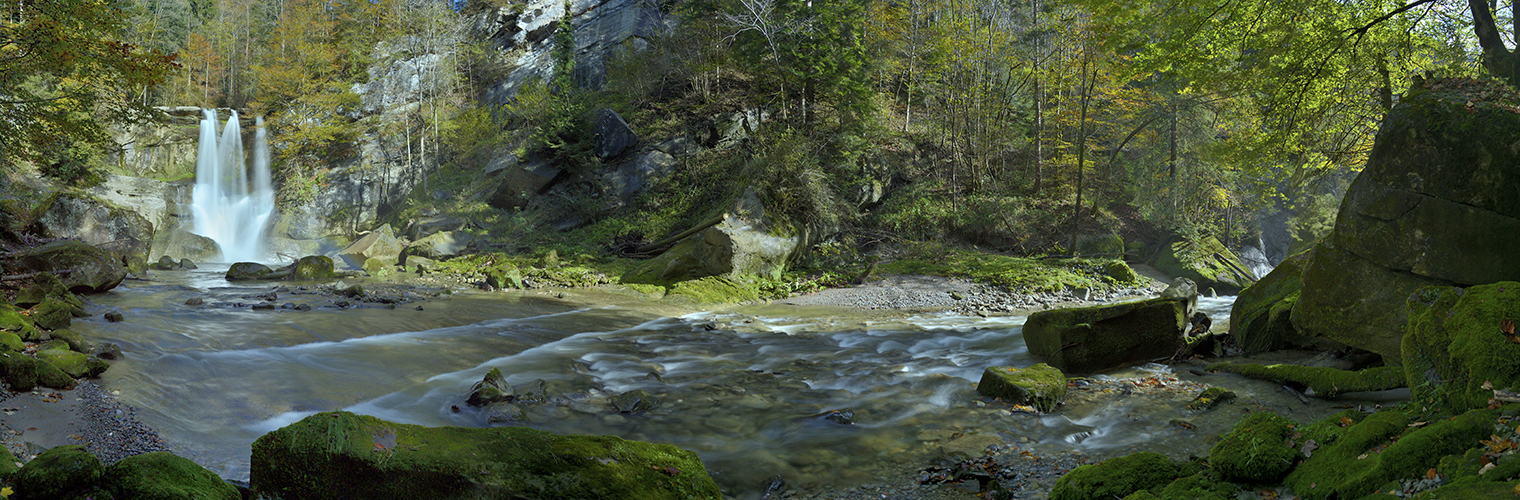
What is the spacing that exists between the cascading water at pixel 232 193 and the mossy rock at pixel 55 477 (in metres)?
26.2

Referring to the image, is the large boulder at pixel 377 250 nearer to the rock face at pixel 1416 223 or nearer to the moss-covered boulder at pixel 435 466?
the moss-covered boulder at pixel 435 466

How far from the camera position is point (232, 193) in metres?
29.4

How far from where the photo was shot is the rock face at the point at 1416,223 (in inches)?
212

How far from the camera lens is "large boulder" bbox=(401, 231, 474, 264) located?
2041 centimetres

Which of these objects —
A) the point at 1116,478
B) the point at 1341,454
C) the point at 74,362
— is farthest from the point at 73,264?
the point at 1341,454

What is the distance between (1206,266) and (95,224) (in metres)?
26.3

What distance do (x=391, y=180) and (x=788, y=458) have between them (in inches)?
1222

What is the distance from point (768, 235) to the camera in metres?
16.1

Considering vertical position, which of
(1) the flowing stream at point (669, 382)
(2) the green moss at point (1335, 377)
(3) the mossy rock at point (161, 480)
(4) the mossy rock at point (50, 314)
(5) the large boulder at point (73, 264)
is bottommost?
(1) the flowing stream at point (669, 382)

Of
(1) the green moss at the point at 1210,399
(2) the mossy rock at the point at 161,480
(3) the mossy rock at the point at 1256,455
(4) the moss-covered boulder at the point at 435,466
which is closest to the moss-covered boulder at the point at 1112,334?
(1) the green moss at the point at 1210,399

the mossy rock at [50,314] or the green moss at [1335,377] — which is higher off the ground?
the mossy rock at [50,314]

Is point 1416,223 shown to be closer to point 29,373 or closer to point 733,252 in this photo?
point 733,252

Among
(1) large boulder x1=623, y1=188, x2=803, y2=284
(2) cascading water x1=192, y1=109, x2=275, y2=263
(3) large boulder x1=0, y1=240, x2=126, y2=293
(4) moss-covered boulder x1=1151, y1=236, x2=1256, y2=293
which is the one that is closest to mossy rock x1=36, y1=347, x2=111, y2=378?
(3) large boulder x1=0, y1=240, x2=126, y2=293

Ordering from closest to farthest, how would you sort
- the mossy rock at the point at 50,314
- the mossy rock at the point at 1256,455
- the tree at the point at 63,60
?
the mossy rock at the point at 1256,455 → the mossy rock at the point at 50,314 → the tree at the point at 63,60
